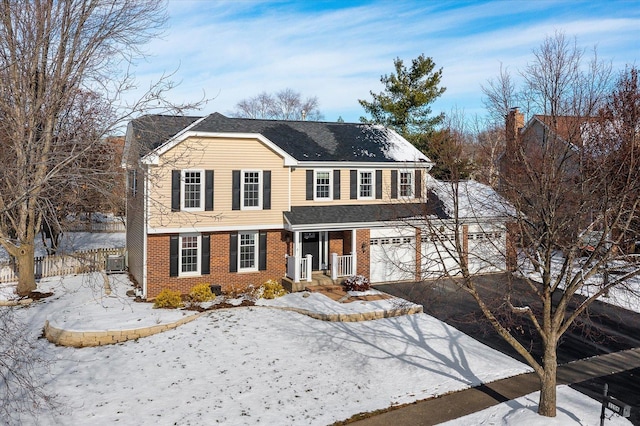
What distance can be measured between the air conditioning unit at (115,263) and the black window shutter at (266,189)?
7667 millimetres

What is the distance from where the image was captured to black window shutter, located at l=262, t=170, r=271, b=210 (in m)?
19.1

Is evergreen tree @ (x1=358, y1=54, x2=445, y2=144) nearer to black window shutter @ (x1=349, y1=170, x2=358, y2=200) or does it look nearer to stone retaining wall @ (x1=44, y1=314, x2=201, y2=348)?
black window shutter @ (x1=349, y1=170, x2=358, y2=200)

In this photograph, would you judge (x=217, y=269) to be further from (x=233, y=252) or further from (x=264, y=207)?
(x=264, y=207)

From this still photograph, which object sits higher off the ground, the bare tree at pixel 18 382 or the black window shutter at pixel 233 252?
the black window shutter at pixel 233 252

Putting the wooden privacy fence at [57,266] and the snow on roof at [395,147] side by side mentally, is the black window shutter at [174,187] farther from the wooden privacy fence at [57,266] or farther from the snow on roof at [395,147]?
the snow on roof at [395,147]

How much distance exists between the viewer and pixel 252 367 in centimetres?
1205

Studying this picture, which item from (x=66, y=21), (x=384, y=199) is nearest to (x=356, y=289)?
(x=384, y=199)

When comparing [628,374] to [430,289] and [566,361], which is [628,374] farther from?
[430,289]

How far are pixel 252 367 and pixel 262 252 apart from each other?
24.9ft

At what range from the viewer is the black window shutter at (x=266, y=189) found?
19.1 metres

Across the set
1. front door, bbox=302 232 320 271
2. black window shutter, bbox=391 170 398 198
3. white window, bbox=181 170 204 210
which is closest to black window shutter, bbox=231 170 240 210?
white window, bbox=181 170 204 210

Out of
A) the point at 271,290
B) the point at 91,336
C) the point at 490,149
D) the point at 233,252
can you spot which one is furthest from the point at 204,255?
the point at 490,149

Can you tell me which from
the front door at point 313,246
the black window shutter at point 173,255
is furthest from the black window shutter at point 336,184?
the black window shutter at point 173,255

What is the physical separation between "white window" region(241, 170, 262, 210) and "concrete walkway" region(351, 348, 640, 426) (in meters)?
10.9
